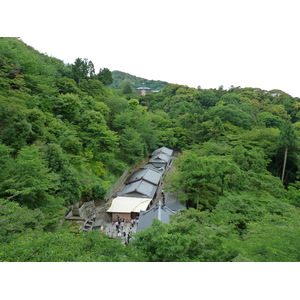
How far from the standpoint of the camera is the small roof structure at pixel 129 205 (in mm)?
15137

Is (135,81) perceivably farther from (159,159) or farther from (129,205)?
(129,205)

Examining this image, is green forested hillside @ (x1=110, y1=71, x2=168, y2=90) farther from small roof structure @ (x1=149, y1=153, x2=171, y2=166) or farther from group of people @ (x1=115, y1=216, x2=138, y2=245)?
group of people @ (x1=115, y1=216, x2=138, y2=245)

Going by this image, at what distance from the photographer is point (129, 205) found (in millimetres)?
15633

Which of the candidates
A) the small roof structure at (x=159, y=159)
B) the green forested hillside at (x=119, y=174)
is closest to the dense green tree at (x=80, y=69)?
the green forested hillside at (x=119, y=174)

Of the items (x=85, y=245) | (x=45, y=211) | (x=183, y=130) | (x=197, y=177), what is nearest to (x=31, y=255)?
(x=85, y=245)

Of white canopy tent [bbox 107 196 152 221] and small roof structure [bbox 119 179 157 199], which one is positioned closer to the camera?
white canopy tent [bbox 107 196 152 221]

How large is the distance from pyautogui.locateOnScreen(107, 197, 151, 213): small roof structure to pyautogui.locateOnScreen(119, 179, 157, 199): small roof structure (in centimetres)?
81

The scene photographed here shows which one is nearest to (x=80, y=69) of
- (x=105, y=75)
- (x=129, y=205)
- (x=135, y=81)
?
(x=105, y=75)

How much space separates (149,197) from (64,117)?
1126cm

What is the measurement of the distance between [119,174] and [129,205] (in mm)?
6195

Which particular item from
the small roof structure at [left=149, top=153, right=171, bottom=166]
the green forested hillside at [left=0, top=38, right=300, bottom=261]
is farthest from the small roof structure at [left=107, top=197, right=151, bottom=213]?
the small roof structure at [left=149, top=153, right=171, bottom=166]

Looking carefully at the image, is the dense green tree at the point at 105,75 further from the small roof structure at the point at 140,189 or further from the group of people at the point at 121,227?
the group of people at the point at 121,227

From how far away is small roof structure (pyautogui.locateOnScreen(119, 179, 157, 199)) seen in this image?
17266mm

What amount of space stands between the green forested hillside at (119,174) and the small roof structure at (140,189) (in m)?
1.69
